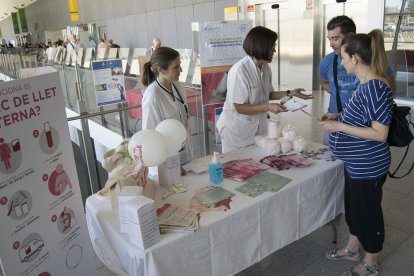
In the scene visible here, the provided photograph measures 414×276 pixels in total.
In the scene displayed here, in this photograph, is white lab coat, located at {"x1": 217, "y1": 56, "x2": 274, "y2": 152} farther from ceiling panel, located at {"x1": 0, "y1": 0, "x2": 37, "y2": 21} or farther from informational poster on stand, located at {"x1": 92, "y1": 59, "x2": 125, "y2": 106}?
ceiling panel, located at {"x1": 0, "y1": 0, "x2": 37, "y2": 21}

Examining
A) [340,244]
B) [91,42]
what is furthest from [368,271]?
[91,42]

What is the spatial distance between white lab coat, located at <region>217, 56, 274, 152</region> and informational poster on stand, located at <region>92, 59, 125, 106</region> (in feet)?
3.68

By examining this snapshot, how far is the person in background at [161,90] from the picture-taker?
2.08 m

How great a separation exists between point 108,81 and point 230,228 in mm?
2099

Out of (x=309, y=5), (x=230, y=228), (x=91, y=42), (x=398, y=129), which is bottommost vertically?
A: (x=230, y=228)

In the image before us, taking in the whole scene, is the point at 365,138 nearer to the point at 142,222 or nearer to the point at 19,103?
the point at 142,222

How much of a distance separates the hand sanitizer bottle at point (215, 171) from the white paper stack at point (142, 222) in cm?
56

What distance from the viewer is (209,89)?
3.17 m

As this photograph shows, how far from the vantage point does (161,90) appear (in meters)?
2.14

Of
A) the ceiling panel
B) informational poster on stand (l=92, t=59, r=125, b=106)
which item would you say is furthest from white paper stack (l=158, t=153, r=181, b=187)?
the ceiling panel

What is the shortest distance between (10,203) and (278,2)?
807cm

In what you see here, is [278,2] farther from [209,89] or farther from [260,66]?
[260,66]

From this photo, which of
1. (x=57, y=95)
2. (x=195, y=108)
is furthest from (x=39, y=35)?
(x=57, y=95)

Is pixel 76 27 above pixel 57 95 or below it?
above
